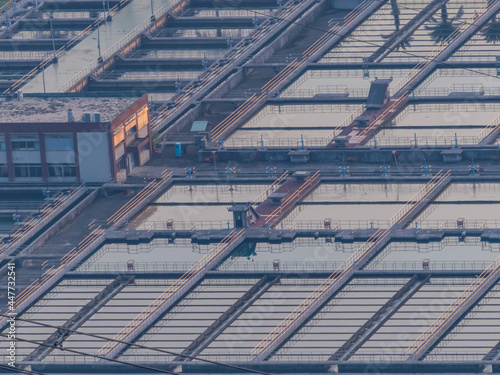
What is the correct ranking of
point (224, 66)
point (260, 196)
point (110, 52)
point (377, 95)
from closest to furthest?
point (260, 196) → point (377, 95) → point (224, 66) → point (110, 52)

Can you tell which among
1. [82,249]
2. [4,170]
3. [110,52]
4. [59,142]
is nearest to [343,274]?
[82,249]

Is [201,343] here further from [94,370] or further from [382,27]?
[382,27]

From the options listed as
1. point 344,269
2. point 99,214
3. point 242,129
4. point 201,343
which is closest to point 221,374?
point 201,343

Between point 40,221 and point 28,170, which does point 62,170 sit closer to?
point 28,170

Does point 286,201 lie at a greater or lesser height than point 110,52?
lesser

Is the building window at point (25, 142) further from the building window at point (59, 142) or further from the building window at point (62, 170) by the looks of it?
the building window at point (62, 170)

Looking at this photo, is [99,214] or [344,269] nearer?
[344,269]

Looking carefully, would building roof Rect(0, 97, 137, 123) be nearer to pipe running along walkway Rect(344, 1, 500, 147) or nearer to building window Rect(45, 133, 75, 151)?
building window Rect(45, 133, 75, 151)
